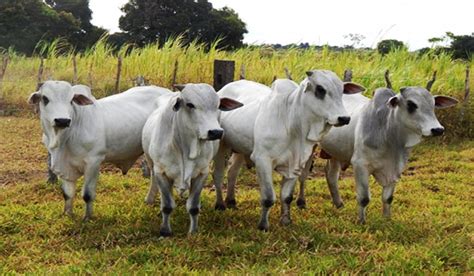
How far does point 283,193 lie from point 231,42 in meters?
21.5

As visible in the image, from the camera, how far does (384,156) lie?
4648mm

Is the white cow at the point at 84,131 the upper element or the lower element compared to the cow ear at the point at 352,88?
lower

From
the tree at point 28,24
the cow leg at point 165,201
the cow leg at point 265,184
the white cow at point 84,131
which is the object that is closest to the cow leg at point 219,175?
the white cow at point 84,131

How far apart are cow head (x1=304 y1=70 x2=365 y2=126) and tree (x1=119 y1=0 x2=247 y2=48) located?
20675 mm

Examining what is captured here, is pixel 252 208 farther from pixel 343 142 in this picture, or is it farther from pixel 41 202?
pixel 41 202

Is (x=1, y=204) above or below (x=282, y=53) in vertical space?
below

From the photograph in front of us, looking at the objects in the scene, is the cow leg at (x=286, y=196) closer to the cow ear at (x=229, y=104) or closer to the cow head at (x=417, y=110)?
the cow ear at (x=229, y=104)

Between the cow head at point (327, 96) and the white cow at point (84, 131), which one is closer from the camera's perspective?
the cow head at point (327, 96)

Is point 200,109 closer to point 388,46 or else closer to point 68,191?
point 68,191

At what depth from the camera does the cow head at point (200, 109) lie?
3797 mm

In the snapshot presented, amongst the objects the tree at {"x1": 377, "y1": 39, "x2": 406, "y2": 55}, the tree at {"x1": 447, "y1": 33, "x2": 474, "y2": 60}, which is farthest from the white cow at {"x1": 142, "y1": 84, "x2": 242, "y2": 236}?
the tree at {"x1": 447, "y1": 33, "x2": 474, "y2": 60}

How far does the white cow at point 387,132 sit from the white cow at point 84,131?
6.55ft

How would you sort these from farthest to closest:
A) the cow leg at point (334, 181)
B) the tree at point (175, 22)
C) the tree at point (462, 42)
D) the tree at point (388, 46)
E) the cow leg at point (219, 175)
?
the tree at point (175, 22), the tree at point (462, 42), the tree at point (388, 46), the cow leg at point (334, 181), the cow leg at point (219, 175)

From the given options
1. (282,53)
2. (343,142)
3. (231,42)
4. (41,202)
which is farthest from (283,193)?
(231,42)
